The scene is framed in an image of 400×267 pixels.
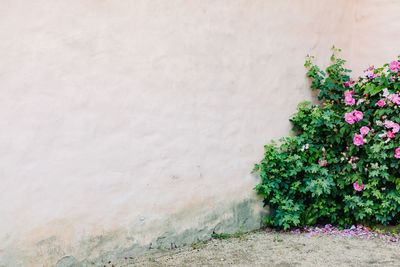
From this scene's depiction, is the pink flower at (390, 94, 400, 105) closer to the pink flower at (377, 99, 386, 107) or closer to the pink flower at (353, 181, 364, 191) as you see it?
the pink flower at (377, 99, 386, 107)

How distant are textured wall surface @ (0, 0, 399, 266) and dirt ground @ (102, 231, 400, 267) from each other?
0.44 feet

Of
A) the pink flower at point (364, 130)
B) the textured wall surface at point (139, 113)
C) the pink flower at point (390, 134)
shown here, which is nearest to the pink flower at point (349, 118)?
the pink flower at point (364, 130)

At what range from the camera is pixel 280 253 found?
338cm

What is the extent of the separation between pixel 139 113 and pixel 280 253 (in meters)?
1.72

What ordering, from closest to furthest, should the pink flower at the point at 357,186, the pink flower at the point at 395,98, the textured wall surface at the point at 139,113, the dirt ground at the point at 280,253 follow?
the textured wall surface at the point at 139,113
the dirt ground at the point at 280,253
the pink flower at the point at 395,98
the pink flower at the point at 357,186

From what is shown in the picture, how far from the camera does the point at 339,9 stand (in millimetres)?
4348

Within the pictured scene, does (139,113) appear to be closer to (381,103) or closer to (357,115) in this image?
(357,115)

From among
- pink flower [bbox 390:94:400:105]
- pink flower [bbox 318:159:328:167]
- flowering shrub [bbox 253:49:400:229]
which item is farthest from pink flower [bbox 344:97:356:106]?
pink flower [bbox 318:159:328:167]

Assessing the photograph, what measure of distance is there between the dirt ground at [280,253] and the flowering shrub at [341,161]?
243 millimetres

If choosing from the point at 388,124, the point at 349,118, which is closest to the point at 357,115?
the point at 349,118

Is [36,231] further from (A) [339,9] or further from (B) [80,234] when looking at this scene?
(A) [339,9]

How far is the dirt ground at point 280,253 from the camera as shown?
3166mm

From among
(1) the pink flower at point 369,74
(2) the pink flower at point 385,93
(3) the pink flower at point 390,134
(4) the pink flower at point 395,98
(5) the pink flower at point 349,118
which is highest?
(1) the pink flower at point 369,74

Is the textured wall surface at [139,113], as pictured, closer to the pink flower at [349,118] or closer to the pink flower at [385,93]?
the pink flower at [349,118]
